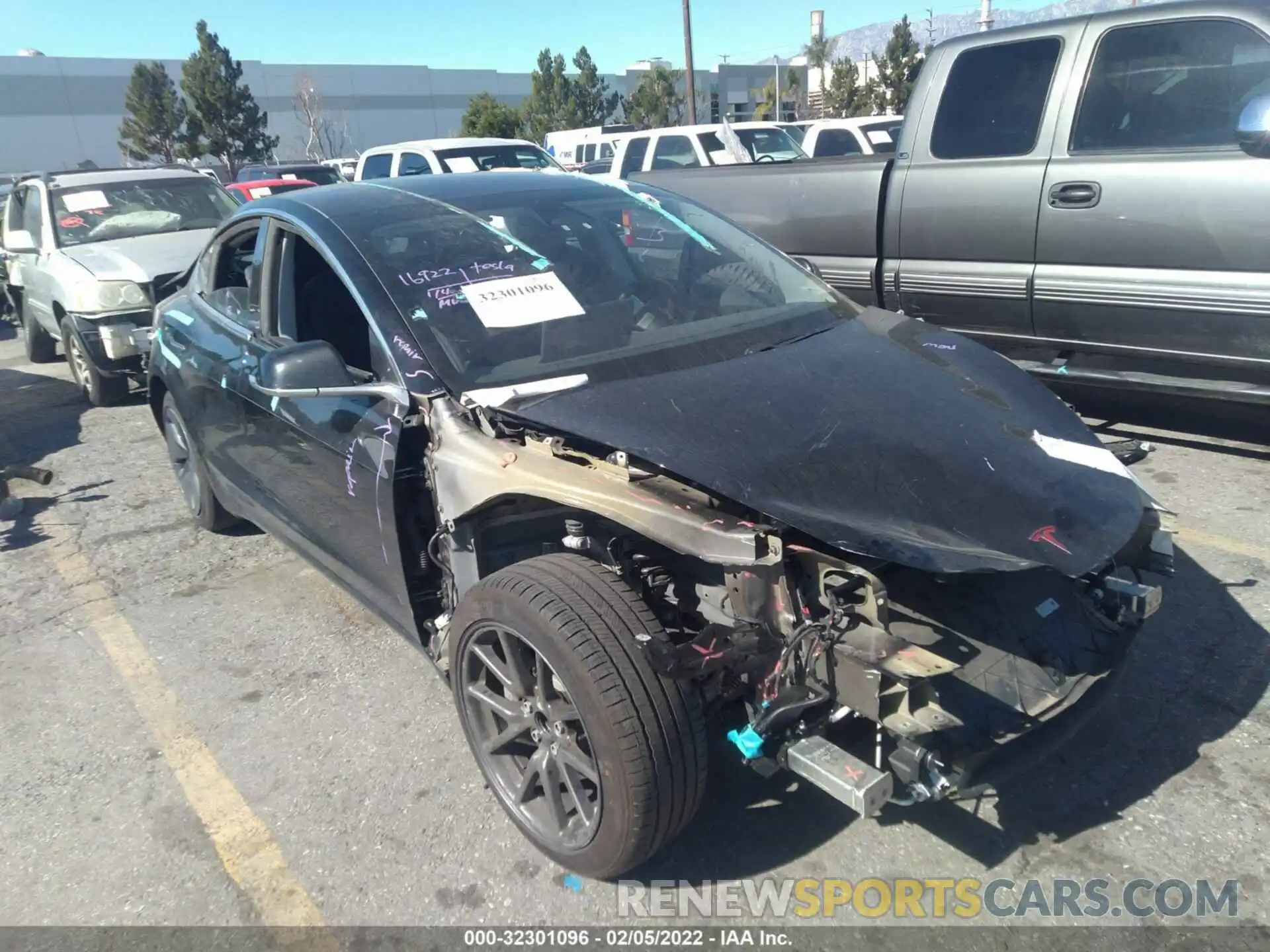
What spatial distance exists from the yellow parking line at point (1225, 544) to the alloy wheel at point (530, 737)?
301cm

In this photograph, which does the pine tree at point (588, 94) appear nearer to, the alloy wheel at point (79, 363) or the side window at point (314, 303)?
the alloy wheel at point (79, 363)

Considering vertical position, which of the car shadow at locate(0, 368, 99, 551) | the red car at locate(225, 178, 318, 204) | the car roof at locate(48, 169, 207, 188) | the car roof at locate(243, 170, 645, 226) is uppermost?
the car roof at locate(48, 169, 207, 188)

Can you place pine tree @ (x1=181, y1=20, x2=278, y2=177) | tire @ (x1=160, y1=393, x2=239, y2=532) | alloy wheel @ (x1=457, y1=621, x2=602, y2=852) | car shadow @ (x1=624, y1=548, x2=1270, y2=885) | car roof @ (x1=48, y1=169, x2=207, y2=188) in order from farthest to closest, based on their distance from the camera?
1. pine tree @ (x1=181, y1=20, x2=278, y2=177)
2. car roof @ (x1=48, y1=169, x2=207, y2=188)
3. tire @ (x1=160, y1=393, x2=239, y2=532)
4. car shadow @ (x1=624, y1=548, x2=1270, y2=885)
5. alloy wheel @ (x1=457, y1=621, x2=602, y2=852)

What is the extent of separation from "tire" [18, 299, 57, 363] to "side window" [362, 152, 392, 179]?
565 cm

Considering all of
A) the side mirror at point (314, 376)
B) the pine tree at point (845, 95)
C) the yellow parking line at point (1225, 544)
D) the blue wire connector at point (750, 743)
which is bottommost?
the yellow parking line at point (1225, 544)

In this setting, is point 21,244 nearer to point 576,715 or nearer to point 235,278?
point 235,278

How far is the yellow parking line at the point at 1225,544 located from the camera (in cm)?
391

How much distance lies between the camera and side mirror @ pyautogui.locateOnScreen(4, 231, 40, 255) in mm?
8195

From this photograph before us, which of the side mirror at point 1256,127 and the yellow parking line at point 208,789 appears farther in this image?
the side mirror at point 1256,127

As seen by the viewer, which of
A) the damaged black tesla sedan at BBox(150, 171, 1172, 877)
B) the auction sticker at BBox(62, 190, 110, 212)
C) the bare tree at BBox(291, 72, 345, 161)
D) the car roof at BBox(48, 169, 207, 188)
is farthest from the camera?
the bare tree at BBox(291, 72, 345, 161)

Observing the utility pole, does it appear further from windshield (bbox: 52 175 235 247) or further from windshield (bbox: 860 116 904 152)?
windshield (bbox: 52 175 235 247)

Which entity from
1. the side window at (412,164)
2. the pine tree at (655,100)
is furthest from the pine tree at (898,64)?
the side window at (412,164)

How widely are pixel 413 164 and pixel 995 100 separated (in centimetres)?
1001

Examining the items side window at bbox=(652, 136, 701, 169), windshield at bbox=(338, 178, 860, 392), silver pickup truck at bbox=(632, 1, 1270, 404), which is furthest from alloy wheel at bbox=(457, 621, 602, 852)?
side window at bbox=(652, 136, 701, 169)
